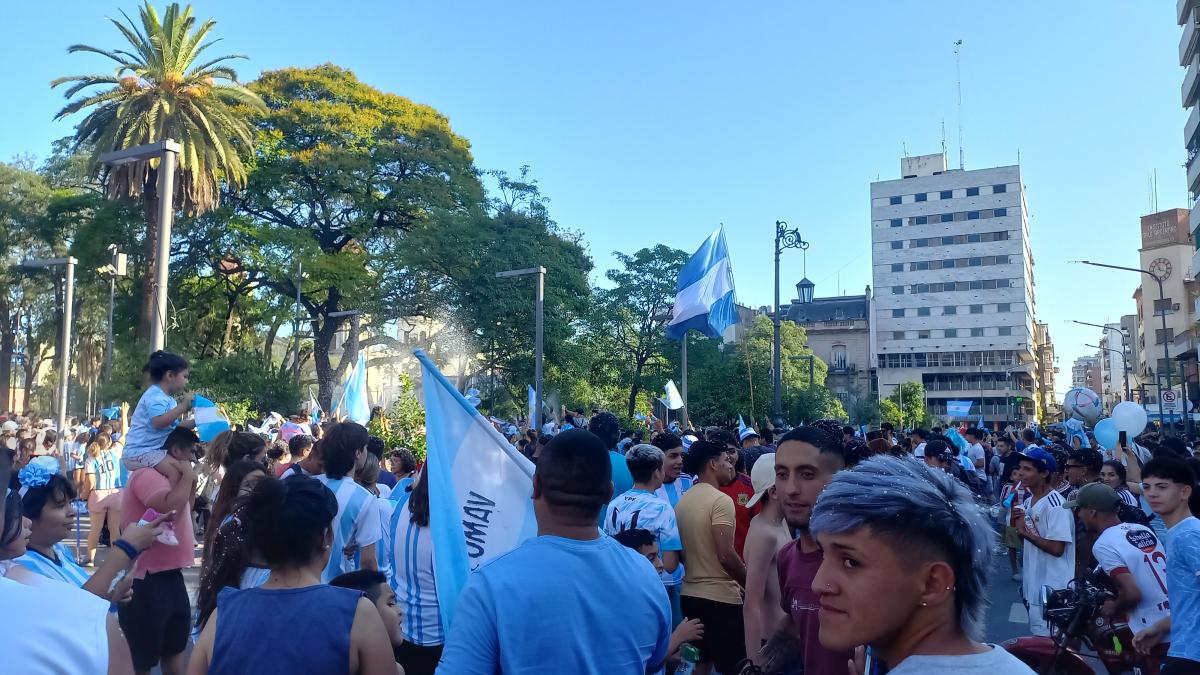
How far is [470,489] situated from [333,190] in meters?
36.0

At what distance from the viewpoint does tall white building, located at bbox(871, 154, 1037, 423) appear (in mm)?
88312

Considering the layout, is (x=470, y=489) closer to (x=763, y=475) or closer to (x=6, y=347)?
(x=763, y=475)

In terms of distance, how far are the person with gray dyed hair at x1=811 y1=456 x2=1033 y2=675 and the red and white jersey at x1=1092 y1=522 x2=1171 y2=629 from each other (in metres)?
4.14

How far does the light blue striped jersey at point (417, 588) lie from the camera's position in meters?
4.37

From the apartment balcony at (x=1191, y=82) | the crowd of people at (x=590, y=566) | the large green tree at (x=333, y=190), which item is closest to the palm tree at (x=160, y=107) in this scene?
the large green tree at (x=333, y=190)

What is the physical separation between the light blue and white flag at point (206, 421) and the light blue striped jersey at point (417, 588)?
→ 13.5ft

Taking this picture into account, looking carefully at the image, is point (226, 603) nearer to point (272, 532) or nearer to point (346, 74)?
point (272, 532)

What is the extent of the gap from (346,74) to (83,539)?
2946cm

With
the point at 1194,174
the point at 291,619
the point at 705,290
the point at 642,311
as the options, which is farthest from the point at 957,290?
the point at 291,619

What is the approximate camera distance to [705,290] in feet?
66.7

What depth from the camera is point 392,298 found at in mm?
32750

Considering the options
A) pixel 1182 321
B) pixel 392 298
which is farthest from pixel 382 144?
pixel 1182 321

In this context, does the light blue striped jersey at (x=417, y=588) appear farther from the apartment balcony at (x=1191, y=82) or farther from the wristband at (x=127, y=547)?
the apartment balcony at (x=1191, y=82)

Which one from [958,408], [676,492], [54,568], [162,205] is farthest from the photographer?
[958,408]
